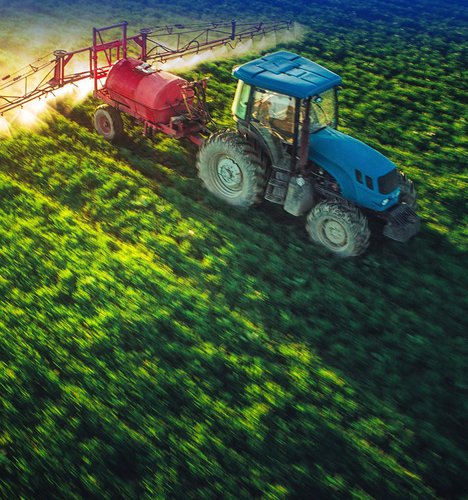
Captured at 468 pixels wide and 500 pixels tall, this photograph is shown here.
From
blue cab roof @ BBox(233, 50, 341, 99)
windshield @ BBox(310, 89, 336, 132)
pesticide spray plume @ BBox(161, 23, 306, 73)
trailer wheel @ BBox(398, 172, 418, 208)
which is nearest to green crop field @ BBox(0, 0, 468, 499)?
trailer wheel @ BBox(398, 172, 418, 208)

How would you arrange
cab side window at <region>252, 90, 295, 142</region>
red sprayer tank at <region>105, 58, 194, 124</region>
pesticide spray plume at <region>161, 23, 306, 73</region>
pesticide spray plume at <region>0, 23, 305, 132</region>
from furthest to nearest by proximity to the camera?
pesticide spray plume at <region>161, 23, 306, 73</region> → pesticide spray plume at <region>0, 23, 305, 132</region> → red sprayer tank at <region>105, 58, 194, 124</region> → cab side window at <region>252, 90, 295, 142</region>

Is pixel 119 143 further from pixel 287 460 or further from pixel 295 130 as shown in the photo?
pixel 287 460

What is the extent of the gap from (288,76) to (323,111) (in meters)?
0.95

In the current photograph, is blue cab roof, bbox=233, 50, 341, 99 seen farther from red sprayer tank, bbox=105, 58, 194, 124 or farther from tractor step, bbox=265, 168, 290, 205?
red sprayer tank, bbox=105, 58, 194, 124

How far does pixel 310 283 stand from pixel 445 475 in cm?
334

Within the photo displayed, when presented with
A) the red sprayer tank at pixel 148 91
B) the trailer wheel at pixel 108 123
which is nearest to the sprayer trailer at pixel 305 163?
the red sprayer tank at pixel 148 91

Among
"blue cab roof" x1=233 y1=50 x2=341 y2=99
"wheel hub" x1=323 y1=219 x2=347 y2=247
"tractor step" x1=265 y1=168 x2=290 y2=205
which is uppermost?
"blue cab roof" x1=233 y1=50 x2=341 y2=99

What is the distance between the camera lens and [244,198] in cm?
916

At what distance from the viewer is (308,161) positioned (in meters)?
8.66

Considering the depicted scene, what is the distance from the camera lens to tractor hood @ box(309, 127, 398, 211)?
26.5ft

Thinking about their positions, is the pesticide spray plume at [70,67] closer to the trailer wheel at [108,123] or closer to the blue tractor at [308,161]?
the trailer wheel at [108,123]

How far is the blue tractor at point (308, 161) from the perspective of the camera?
8086 mm

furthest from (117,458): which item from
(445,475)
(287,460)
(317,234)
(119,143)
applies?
(119,143)

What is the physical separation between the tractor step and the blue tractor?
0.7 inches
